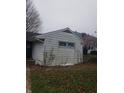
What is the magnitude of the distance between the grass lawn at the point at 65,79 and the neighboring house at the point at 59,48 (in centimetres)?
5

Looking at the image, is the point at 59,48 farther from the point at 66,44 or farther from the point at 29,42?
the point at 29,42

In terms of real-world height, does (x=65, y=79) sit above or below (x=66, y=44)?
below

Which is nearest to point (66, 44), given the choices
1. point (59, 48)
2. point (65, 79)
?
point (59, 48)

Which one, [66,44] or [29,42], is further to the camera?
[66,44]

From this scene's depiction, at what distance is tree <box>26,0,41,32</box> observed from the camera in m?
1.43

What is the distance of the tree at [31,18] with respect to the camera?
143cm

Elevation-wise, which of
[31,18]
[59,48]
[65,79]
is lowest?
[65,79]

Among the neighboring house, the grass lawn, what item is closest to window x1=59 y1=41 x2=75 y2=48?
the neighboring house

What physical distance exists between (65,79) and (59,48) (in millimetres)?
236

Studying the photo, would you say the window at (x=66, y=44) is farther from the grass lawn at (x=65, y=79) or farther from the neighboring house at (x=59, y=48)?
the grass lawn at (x=65, y=79)

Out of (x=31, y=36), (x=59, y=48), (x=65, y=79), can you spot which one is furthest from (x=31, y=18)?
(x=65, y=79)

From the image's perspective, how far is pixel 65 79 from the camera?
1.52 meters

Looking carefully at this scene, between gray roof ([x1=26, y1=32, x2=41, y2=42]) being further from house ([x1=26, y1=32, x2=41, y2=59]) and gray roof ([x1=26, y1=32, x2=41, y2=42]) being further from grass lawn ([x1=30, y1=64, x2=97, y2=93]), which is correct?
grass lawn ([x1=30, y1=64, x2=97, y2=93])
